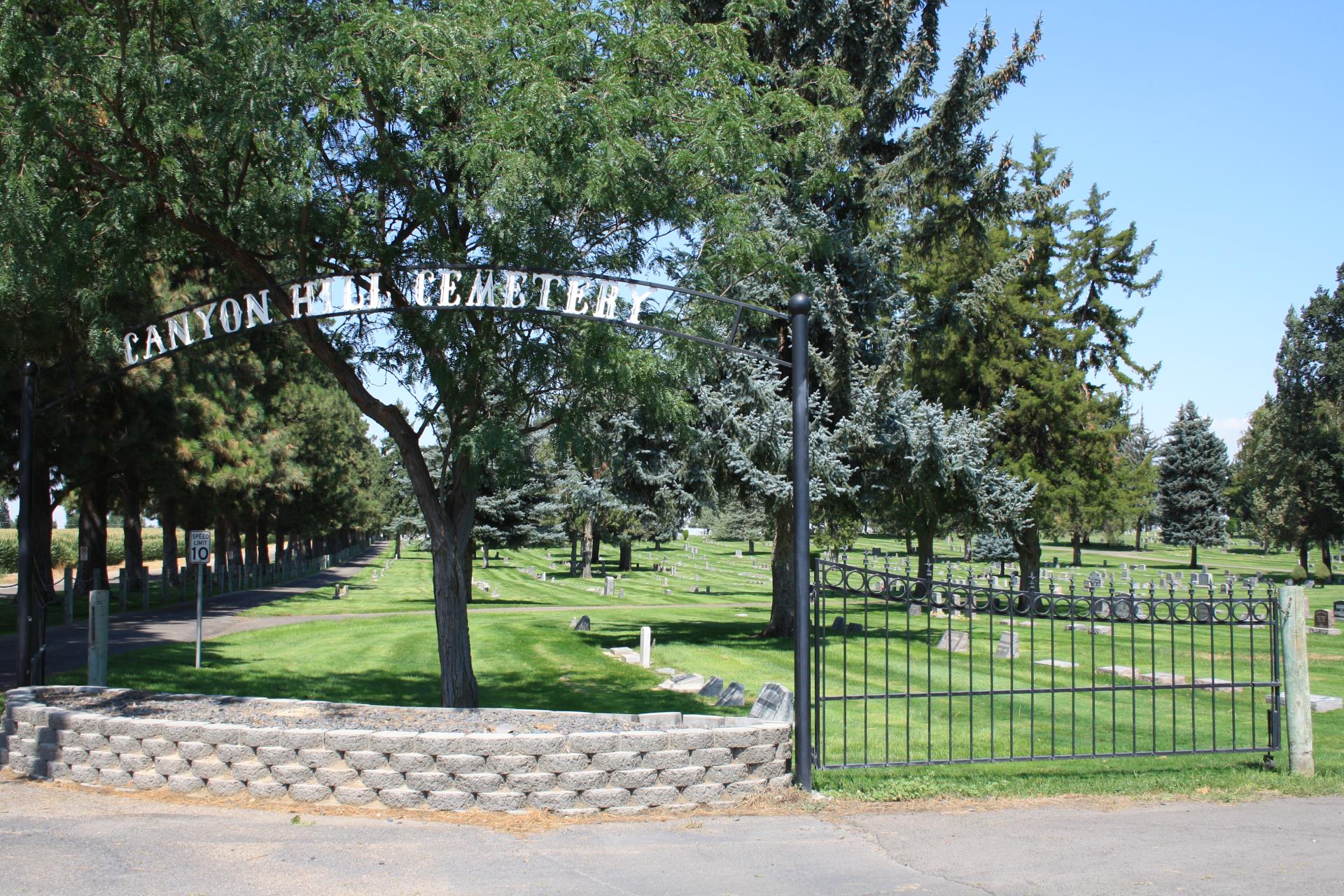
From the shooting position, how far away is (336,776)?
741 cm

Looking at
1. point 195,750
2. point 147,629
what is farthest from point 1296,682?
point 147,629

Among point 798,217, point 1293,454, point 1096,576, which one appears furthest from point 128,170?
point 1293,454

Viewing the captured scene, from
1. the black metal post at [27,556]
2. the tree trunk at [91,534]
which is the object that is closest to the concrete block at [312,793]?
the black metal post at [27,556]

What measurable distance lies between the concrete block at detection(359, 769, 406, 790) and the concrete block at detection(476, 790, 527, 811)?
56 centimetres

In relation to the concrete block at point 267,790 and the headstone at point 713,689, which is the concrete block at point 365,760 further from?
the headstone at point 713,689

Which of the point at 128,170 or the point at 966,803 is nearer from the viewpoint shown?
the point at 966,803

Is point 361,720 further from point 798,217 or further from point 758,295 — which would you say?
point 798,217

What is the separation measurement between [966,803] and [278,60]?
850cm

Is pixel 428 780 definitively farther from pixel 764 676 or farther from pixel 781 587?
pixel 781 587

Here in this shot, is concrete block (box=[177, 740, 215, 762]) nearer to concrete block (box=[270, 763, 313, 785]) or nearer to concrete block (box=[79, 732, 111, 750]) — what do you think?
concrete block (box=[270, 763, 313, 785])

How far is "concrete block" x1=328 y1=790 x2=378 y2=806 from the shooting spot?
7.36 meters

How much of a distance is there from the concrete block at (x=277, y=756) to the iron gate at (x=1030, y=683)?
393cm

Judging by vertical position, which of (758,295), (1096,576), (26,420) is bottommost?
(1096,576)

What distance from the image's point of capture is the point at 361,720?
8812 millimetres
